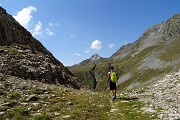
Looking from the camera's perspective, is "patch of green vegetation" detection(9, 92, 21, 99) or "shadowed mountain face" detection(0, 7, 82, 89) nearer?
"patch of green vegetation" detection(9, 92, 21, 99)

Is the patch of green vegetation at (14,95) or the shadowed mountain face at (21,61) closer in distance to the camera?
the patch of green vegetation at (14,95)

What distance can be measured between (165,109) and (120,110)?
306 cm

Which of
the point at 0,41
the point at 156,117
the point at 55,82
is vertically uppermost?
the point at 0,41

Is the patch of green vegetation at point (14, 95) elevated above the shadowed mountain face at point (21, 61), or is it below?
below

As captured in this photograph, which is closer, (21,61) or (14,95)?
(14,95)

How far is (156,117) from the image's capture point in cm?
1822

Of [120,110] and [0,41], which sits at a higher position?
[0,41]

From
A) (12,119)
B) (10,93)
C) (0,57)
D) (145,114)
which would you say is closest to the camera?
(12,119)

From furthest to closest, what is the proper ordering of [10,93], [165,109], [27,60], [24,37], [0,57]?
[24,37]
[27,60]
[0,57]
[10,93]
[165,109]

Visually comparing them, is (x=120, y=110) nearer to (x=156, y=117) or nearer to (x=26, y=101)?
(x=156, y=117)

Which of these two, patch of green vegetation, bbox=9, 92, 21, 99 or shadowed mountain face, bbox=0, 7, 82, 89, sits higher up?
shadowed mountain face, bbox=0, 7, 82, 89

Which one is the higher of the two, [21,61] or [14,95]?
[21,61]

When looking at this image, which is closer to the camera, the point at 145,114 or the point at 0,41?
the point at 145,114

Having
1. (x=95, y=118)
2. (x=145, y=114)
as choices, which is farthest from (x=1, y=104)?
(x=145, y=114)
